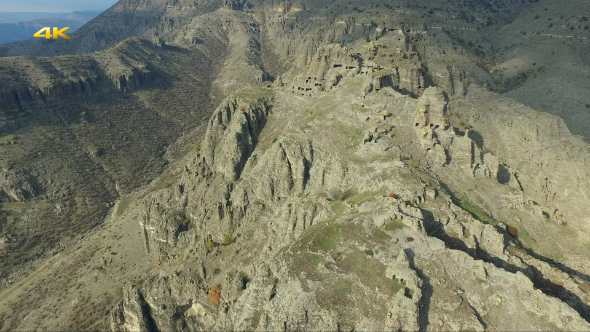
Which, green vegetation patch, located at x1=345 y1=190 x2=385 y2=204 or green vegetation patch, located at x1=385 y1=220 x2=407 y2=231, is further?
green vegetation patch, located at x1=345 y1=190 x2=385 y2=204

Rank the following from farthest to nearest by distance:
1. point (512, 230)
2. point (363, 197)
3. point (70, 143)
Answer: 1. point (70, 143)
2. point (512, 230)
3. point (363, 197)

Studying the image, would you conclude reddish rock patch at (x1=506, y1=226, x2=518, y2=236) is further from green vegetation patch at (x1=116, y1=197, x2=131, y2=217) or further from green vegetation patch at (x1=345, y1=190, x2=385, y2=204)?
green vegetation patch at (x1=116, y1=197, x2=131, y2=217)

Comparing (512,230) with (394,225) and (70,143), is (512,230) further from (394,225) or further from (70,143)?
(70,143)

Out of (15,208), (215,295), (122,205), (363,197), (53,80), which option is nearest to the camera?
(363,197)

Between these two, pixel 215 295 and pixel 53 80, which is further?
pixel 53 80

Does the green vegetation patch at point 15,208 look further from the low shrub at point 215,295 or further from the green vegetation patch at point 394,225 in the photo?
the green vegetation patch at point 394,225

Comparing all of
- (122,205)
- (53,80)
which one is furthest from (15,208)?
(53,80)

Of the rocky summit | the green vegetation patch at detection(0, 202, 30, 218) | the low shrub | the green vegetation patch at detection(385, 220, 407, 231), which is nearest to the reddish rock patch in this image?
the rocky summit

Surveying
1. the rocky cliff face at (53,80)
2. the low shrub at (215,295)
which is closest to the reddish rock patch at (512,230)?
the low shrub at (215,295)

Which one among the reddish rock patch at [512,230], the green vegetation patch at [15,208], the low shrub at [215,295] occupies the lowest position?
the green vegetation patch at [15,208]
